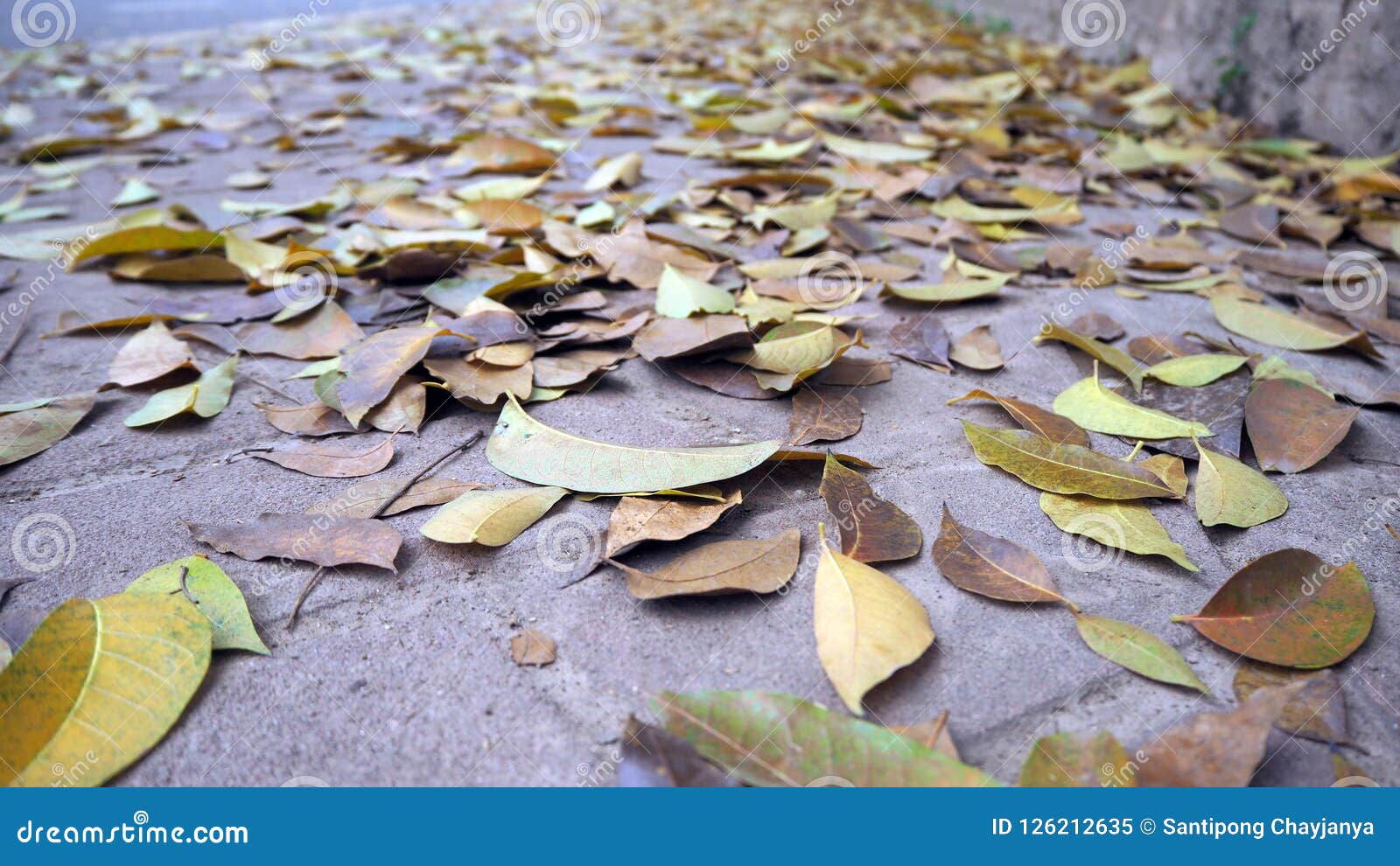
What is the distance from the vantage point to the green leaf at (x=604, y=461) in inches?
37.9

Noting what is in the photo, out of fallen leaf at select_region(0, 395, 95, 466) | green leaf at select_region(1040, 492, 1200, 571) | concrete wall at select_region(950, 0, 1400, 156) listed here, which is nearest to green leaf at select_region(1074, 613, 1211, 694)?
green leaf at select_region(1040, 492, 1200, 571)

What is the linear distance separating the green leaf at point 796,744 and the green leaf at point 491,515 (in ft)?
0.94

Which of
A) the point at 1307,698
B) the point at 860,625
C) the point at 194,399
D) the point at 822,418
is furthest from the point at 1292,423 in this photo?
the point at 194,399

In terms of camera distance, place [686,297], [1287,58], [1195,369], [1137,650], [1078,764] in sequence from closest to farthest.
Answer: [1078,764]
[1137,650]
[1195,369]
[686,297]
[1287,58]

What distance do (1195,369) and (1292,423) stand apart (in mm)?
172

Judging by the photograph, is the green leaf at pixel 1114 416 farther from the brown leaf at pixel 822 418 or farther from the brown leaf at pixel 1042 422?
the brown leaf at pixel 822 418

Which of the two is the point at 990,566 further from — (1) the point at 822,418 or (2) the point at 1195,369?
(2) the point at 1195,369

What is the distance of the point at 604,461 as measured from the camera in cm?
102

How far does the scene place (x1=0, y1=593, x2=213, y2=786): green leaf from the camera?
0.68 m

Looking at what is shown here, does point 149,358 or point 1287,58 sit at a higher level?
point 1287,58

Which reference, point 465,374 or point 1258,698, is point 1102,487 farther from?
point 465,374

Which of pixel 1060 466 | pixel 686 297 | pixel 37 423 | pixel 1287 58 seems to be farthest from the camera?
pixel 1287 58

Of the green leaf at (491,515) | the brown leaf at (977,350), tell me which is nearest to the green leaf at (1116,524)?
the brown leaf at (977,350)

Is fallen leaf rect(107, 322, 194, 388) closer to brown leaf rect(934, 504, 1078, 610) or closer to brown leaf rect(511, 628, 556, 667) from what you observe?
brown leaf rect(511, 628, 556, 667)
